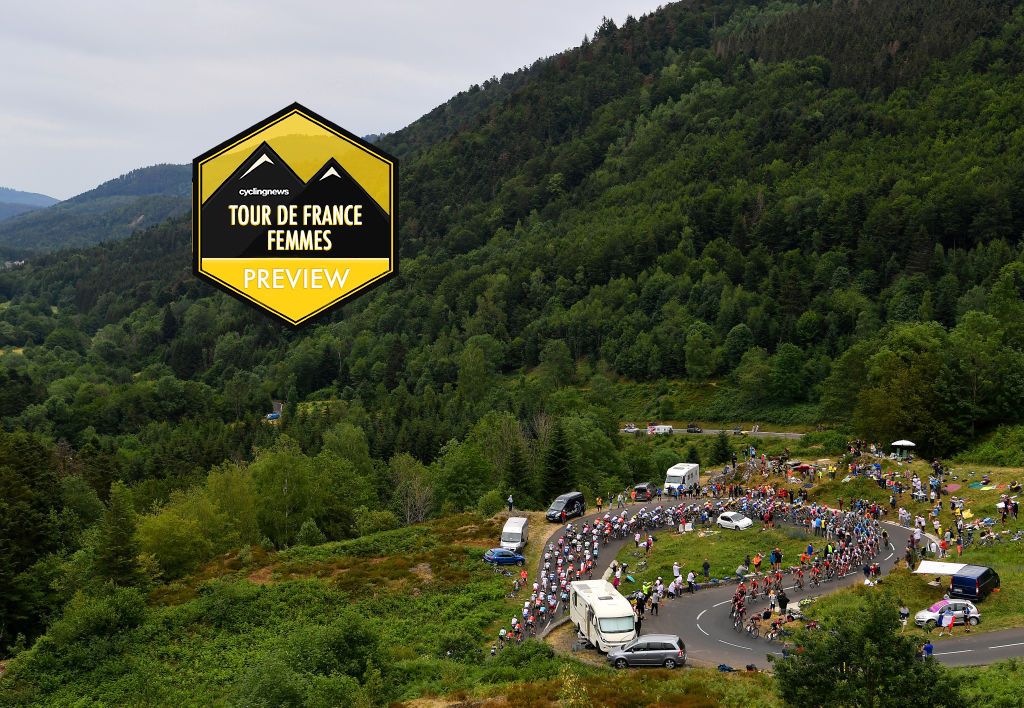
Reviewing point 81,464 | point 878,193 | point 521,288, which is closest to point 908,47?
point 878,193

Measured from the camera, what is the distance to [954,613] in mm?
30203

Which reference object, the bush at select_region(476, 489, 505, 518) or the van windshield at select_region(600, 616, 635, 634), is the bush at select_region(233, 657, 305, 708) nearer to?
the van windshield at select_region(600, 616, 635, 634)

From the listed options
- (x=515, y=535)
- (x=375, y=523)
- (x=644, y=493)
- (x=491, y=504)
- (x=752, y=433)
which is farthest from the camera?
(x=752, y=433)

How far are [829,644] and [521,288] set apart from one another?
140535mm

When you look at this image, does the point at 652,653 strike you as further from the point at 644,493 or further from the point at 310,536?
the point at 310,536

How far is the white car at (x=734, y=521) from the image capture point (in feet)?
151

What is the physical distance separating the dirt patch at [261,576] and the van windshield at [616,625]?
2102 cm

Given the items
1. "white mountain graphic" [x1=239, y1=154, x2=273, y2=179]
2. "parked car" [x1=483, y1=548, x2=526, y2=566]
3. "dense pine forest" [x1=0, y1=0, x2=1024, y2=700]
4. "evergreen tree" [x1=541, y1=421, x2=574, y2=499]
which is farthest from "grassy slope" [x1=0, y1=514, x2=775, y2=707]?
"white mountain graphic" [x1=239, y1=154, x2=273, y2=179]

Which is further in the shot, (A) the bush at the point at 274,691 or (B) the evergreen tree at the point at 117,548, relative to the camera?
(B) the evergreen tree at the point at 117,548

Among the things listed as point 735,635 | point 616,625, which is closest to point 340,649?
point 616,625

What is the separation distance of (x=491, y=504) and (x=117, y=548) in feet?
77.1

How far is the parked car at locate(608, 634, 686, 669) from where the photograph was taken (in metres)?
28.5

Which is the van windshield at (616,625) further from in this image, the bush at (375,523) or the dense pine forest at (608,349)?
the bush at (375,523)

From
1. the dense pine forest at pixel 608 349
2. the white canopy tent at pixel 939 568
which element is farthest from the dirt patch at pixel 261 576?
the white canopy tent at pixel 939 568
